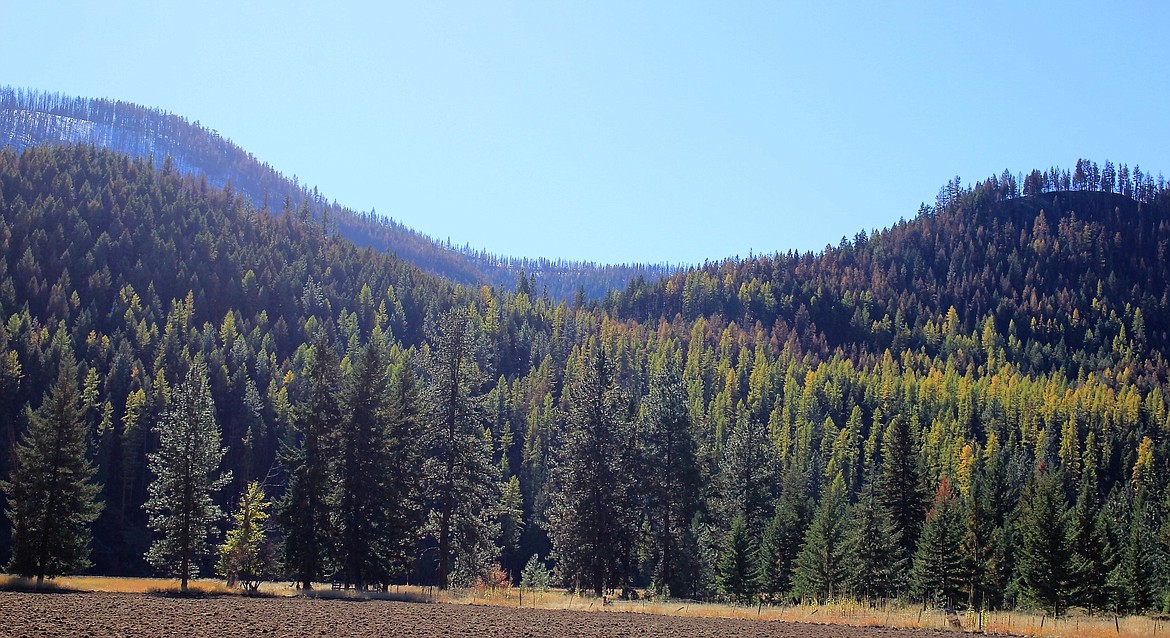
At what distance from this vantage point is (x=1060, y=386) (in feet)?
560

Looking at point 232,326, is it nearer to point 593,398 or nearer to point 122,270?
point 122,270

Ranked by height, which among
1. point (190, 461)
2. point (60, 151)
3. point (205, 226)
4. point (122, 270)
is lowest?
point (190, 461)

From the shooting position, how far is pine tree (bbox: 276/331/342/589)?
4169 centimetres

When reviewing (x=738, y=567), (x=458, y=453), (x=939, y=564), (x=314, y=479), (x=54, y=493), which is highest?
(x=458, y=453)

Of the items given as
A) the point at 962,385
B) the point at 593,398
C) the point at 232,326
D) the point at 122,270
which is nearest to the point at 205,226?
the point at 122,270

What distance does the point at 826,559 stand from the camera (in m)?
47.0

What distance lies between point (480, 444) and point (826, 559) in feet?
62.3

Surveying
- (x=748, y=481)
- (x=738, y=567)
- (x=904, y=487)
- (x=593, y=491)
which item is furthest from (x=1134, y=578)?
(x=593, y=491)

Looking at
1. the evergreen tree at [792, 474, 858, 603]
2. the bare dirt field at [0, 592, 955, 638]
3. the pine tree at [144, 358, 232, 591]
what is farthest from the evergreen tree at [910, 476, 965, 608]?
the pine tree at [144, 358, 232, 591]

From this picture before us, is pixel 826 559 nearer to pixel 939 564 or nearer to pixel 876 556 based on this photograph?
pixel 876 556

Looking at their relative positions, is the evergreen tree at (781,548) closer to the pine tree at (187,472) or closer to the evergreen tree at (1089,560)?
the evergreen tree at (1089,560)

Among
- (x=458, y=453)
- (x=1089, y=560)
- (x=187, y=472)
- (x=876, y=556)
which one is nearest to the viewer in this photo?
(x=187, y=472)

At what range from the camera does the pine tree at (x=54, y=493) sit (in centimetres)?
4222

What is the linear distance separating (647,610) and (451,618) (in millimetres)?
8640
